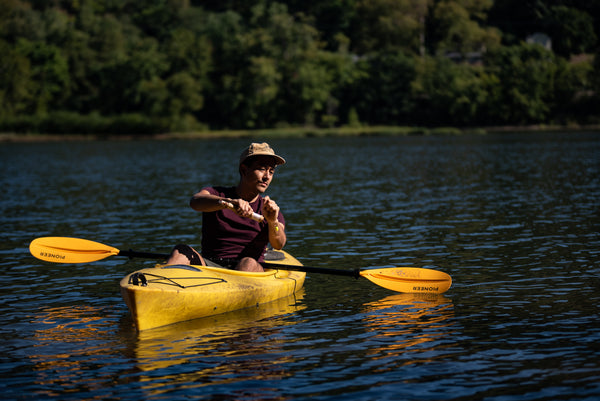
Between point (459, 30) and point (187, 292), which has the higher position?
point (459, 30)

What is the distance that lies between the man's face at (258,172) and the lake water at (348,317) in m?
1.75

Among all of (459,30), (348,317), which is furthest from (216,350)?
(459,30)

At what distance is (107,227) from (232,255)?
9.92m

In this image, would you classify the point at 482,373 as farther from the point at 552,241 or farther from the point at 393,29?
the point at 393,29

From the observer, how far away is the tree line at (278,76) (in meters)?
103

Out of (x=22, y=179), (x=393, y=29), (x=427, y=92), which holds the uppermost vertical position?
(x=393, y=29)

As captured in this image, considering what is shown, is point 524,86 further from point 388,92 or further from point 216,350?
point 216,350

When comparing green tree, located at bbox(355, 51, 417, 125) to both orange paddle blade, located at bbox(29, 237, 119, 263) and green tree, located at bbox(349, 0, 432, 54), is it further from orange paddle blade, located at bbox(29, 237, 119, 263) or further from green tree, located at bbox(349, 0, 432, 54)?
orange paddle blade, located at bbox(29, 237, 119, 263)

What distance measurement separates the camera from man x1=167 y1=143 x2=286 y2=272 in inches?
404

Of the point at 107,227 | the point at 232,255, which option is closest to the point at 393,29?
the point at 107,227

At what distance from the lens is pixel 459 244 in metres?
16.7

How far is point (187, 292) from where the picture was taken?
10.1 metres

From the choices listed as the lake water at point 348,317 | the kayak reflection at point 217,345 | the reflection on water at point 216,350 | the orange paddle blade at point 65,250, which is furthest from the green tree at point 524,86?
the reflection on water at point 216,350

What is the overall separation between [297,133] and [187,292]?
89.8 meters
